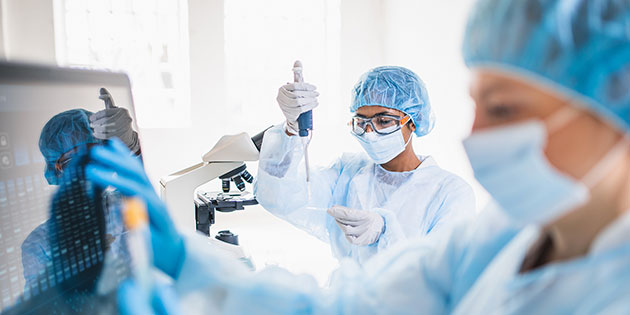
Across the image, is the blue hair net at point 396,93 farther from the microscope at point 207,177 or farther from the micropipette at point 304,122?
the microscope at point 207,177

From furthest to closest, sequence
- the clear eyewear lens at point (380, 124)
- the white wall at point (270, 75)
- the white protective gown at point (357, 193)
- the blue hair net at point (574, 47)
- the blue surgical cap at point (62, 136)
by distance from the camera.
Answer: the white wall at point (270, 75) < the clear eyewear lens at point (380, 124) < the white protective gown at point (357, 193) < the blue surgical cap at point (62, 136) < the blue hair net at point (574, 47)

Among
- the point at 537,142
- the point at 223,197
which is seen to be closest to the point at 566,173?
the point at 537,142

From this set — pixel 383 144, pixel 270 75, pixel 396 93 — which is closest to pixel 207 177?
pixel 383 144

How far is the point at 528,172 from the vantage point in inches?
18.2

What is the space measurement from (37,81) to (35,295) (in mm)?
261

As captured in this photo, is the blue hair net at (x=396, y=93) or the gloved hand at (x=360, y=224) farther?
the blue hair net at (x=396, y=93)

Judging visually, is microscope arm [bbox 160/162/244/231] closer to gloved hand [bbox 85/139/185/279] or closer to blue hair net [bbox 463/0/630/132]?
gloved hand [bbox 85/139/185/279]

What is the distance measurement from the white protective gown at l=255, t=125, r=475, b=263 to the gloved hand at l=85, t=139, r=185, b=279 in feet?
2.63

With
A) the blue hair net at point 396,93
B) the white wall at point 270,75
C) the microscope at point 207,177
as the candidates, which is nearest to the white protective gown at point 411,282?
the microscope at point 207,177

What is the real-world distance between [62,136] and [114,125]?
107 millimetres

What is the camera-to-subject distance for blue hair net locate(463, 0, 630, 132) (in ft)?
1.38

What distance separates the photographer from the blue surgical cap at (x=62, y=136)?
0.54m

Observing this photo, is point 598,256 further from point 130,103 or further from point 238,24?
point 238,24

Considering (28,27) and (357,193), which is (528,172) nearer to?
(357,193)
